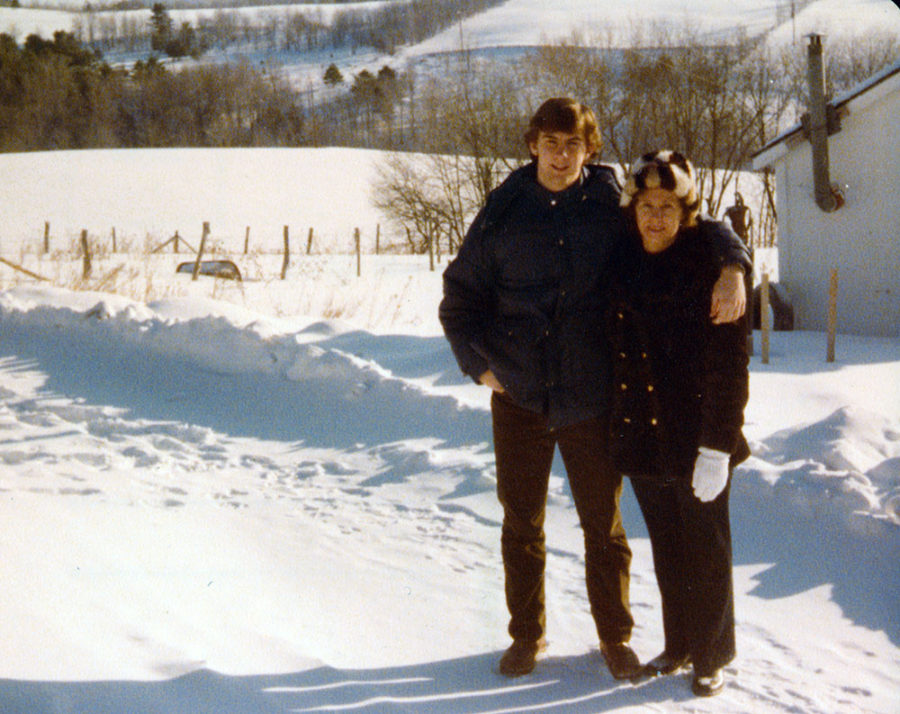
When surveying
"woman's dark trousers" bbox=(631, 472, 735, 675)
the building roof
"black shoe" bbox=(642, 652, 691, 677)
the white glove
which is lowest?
"black shoe" bbox=(642, 652, 691, 677)

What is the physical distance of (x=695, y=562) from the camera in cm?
291

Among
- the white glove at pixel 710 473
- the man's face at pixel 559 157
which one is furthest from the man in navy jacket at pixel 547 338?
the white glove at pixel 710 473

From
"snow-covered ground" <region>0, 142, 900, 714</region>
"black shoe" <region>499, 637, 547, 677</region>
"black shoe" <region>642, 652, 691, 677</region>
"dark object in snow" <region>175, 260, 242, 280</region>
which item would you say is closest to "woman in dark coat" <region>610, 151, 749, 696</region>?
"black shoe" <region>642, 652, 691, 677</region>

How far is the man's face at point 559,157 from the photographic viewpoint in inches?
111

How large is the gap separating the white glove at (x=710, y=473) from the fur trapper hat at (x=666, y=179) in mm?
692

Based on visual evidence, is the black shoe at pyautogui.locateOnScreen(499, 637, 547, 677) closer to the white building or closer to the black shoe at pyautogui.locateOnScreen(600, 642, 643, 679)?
the black shoe at pyautogui.locateOnScreen(600, 642, 643, 679)

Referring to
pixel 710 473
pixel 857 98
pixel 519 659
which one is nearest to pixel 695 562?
pixel 710 473

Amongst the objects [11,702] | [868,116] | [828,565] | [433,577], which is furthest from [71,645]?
[868,116]

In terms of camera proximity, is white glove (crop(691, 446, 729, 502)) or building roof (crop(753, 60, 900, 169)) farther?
building roof (crop(753, 60, 900, 169))

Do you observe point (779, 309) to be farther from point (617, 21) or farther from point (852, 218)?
point (617, 21)

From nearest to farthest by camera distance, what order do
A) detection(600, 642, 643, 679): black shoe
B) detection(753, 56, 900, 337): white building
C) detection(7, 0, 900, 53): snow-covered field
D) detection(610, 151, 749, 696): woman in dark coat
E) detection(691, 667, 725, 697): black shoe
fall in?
detection(610, 151, 749, 696): woman in dark coat < detection(691, 667, 725, 697): black shoe < detection(600, 642, 643, 679): black shoe < detection(753, 56, 900, 337): white building < detection(7, 0, 900, 53): snow-covered field

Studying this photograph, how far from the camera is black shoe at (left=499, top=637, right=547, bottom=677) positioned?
3.14m

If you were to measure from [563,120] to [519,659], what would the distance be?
1.79 m

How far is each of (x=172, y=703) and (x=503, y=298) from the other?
1.59 m
